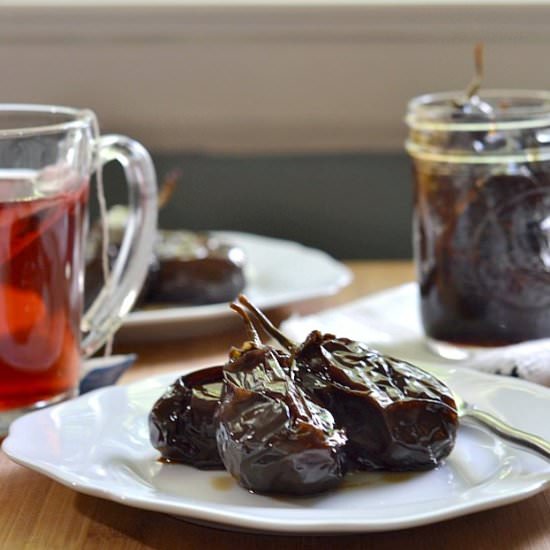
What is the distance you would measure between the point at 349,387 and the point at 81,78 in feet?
3.33

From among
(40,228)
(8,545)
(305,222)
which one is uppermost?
(40,228)

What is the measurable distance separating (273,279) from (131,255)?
0.31 meters

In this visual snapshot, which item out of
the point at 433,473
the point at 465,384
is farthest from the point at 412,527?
the point at 465,384

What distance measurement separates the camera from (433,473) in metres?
0.69

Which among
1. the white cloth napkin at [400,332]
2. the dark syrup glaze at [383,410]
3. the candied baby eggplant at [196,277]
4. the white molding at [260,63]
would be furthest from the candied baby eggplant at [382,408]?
the white molding at [260,63]

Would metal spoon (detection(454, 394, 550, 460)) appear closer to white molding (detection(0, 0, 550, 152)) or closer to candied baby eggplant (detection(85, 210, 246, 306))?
candied baby eggplant (detection(85, 210, 246, 306))

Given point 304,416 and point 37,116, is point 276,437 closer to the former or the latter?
point 304,416

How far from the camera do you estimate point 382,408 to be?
0.67 metres

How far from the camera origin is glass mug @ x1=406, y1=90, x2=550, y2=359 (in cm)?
95

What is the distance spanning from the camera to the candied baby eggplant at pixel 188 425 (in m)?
0.70

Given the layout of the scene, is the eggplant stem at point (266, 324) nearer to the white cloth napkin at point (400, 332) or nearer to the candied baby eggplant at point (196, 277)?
the white cloth napkin at point (400, 332)

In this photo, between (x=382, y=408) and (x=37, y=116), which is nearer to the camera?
(x=382, y=408)

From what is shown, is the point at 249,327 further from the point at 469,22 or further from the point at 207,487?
the point at 469,22

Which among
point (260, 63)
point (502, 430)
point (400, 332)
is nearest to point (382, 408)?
point (502, 430)
